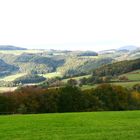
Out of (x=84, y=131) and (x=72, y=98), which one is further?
(x=72, y=98)

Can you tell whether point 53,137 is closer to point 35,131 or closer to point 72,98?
point 35,131

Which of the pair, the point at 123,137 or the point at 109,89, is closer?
the point at 123,137

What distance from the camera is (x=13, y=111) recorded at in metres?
82.1

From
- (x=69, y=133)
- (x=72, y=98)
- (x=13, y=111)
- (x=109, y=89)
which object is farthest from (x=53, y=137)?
(x=109, y=89)

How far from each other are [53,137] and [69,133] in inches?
73.0

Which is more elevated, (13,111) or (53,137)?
(53,137)

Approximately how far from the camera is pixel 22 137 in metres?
24.4

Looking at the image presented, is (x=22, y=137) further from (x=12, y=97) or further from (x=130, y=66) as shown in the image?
(x=130, y=66)

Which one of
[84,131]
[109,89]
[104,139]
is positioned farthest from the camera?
[109,89]

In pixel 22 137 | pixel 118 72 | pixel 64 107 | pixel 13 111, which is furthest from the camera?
pixel 118 72

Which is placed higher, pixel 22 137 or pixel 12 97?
pixel 22 137

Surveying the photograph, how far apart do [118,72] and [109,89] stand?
90.2 meters

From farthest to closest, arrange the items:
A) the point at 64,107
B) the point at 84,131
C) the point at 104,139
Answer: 1. the point at 64,107
2. the point at 84,131
3. the point at 104,139

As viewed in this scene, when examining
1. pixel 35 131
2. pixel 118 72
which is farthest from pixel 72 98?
pixel 118 72
